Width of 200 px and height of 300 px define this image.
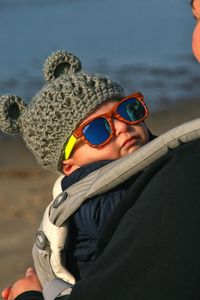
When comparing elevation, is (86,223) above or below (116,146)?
below

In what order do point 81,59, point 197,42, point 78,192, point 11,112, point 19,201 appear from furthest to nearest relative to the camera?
1. point 81,59
2. point 19,201
3. point 11,112
4. point 78,192
5. point 197,42

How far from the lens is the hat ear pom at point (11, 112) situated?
3652 mm

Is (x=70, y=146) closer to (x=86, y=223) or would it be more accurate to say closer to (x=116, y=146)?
(x=116, y=146)

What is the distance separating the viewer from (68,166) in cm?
347

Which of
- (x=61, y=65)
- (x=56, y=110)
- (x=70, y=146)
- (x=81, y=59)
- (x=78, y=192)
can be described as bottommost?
(x=78, y=192)

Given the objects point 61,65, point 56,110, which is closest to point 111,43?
point 61,65

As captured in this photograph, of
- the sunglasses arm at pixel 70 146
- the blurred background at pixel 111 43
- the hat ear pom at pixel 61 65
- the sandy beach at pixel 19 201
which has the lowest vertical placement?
the sandy beach at pixel 19 201

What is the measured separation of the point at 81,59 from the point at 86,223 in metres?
12.9

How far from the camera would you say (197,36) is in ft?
8.08

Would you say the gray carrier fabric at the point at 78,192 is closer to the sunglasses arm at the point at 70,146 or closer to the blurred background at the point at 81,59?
the sunglasses arm at the point at 70,146

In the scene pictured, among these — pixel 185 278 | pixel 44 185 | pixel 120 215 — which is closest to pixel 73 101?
pixel 120 215

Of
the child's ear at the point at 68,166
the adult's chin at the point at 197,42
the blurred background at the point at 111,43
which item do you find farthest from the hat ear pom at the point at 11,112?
the blurred background at the point at 111,43

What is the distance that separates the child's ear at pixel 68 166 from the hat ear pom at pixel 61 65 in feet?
1.34

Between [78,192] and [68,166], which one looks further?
[68,166]
